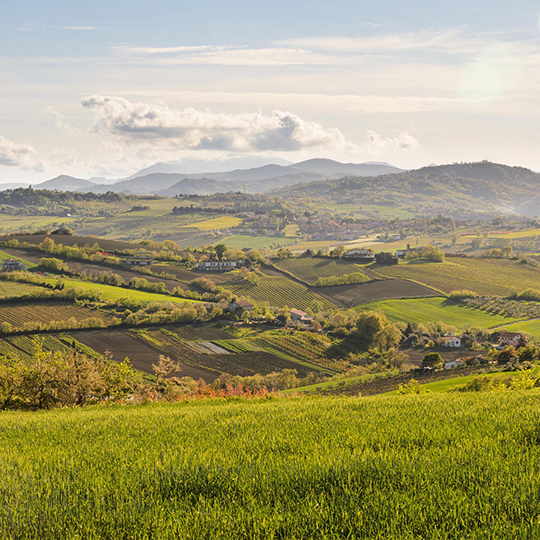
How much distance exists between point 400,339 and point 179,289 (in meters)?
57.3

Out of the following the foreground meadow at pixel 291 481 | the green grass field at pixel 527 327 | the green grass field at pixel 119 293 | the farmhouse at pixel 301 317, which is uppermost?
the foreground meadow at pixel 291 481

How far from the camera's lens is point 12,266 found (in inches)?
4877

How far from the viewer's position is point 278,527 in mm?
4926

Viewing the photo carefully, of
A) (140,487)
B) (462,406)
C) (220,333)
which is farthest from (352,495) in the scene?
(220,333)

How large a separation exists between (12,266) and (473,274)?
453 feet

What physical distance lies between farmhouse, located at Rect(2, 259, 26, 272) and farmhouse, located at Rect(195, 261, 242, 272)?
163 ft

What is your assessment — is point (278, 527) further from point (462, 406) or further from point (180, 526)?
point (462, 406)

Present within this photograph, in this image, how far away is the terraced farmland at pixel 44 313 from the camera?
8973 cm

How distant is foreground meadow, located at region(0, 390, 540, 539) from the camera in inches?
195

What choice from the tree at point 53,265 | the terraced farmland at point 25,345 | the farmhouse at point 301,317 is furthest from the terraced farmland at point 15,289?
the farmhouse at point 301,317

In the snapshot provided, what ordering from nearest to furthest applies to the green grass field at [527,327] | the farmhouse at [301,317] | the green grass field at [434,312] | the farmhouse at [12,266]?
1. the green grass field at [527,327]
2. the farmhouse at [301,317]
3. the green grass field at [434,312]
4. the farmhouse at [12,266]

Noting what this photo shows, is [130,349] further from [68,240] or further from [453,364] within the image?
[68,240]

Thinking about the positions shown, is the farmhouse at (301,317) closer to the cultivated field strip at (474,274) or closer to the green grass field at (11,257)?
the cultivated field strip at (474,274)

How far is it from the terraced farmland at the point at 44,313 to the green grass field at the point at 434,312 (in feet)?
215
